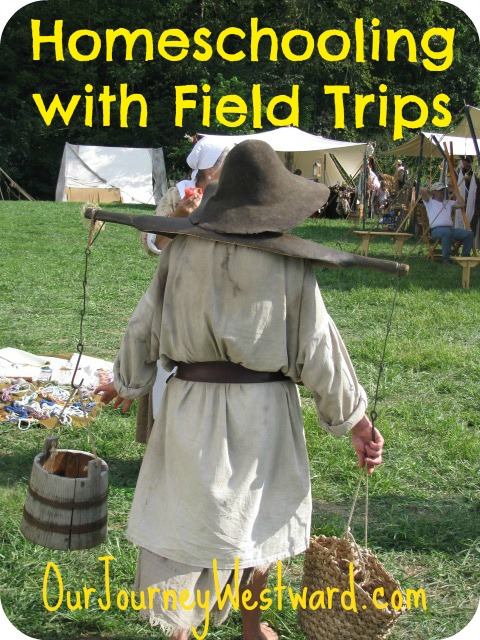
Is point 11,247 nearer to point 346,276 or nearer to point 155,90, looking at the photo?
point 346,276

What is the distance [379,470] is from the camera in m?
4.43

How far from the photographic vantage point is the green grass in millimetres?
3051

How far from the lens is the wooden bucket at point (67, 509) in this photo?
9.08ft

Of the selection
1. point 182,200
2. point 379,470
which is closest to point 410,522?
point 379,470

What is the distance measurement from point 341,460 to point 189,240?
7.66 feet

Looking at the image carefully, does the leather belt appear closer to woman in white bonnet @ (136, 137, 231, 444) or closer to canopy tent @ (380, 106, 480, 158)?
woman in white bonnet @ (136, 137, 231, 444)

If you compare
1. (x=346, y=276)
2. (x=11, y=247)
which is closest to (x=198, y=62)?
(x=11, y=247)

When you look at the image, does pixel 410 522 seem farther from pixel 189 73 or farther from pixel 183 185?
pixel 189 73

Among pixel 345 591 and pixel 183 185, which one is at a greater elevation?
pixel 183 185

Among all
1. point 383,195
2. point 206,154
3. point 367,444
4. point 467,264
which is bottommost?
point 367,444

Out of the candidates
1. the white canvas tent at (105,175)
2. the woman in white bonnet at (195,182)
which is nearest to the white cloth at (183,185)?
the woman in white bonnet at (195,182)

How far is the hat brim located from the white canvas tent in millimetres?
24930

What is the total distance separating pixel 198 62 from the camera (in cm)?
3097

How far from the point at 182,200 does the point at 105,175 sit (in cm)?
2509
